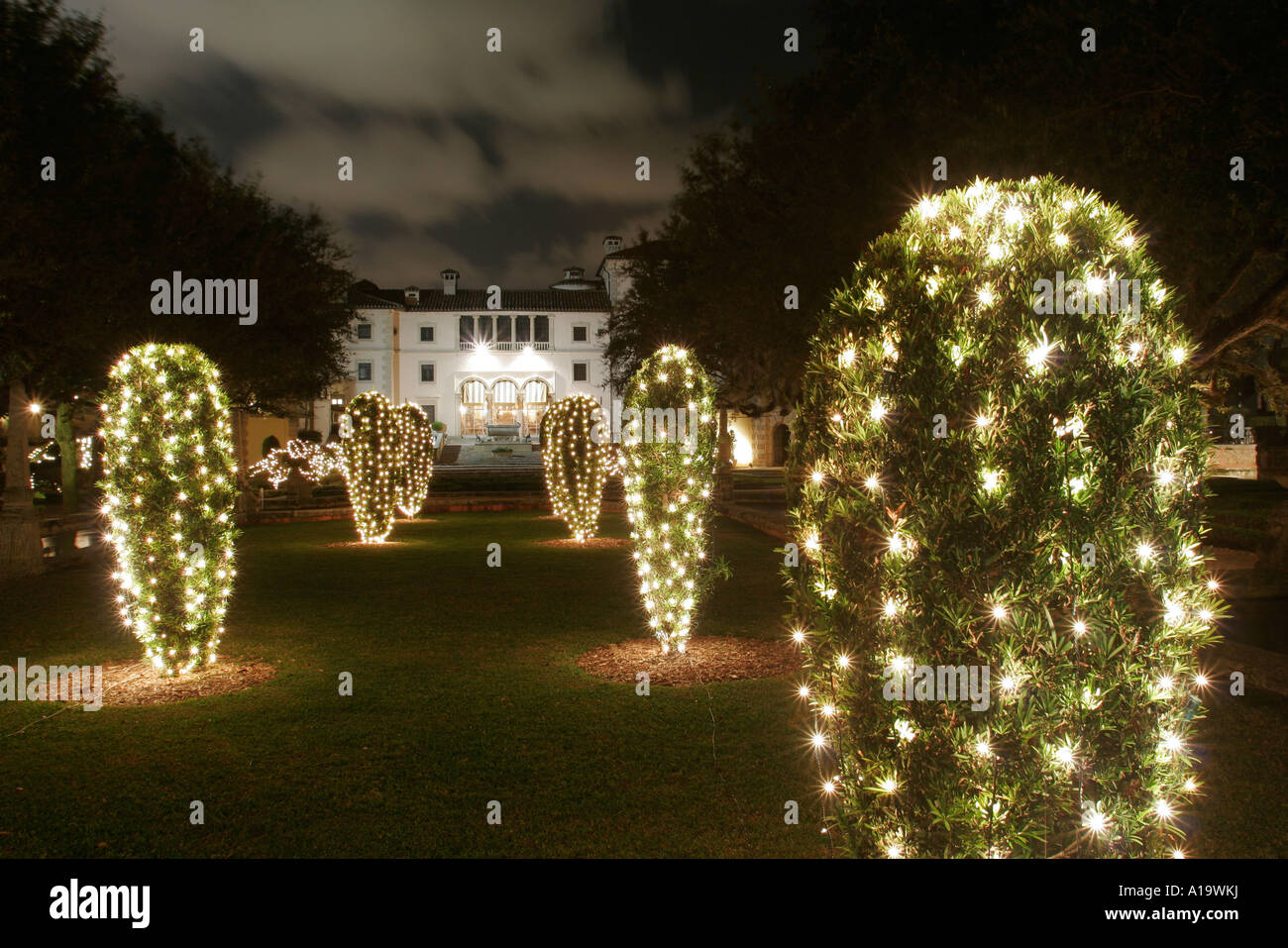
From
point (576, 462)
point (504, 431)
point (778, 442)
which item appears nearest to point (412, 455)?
point (576, 462)

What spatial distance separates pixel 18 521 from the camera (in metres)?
14.2

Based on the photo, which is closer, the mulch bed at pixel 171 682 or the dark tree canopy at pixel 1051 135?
the mulch bed at pixel 171 682

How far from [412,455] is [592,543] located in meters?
5.87

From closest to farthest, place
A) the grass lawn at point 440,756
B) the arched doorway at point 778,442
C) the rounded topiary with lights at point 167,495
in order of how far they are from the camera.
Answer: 1. the grass lawn at point 440,756
2. the rounded topiary with lights at point 167,495
3. the arched doorway at point 778,442

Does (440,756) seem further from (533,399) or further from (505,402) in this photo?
(505,402)

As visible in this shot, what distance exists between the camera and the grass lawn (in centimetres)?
448

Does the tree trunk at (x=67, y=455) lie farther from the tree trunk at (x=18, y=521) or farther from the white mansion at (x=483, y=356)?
the white mansion at (x=483, y=356)

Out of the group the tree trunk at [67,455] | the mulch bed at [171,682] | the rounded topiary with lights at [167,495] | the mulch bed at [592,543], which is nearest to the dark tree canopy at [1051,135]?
the mulch bed at [592,543]

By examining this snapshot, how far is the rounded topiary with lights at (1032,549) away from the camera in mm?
2936

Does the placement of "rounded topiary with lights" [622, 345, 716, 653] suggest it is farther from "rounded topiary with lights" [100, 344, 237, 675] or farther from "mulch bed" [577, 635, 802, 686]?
"rounded topiary with lights" [100, 344, 237, 675]

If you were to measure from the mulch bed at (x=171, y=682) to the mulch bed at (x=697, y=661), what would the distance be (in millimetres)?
3102

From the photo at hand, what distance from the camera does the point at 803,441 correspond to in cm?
361

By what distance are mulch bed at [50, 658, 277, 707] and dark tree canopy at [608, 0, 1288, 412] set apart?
9.57 metres
